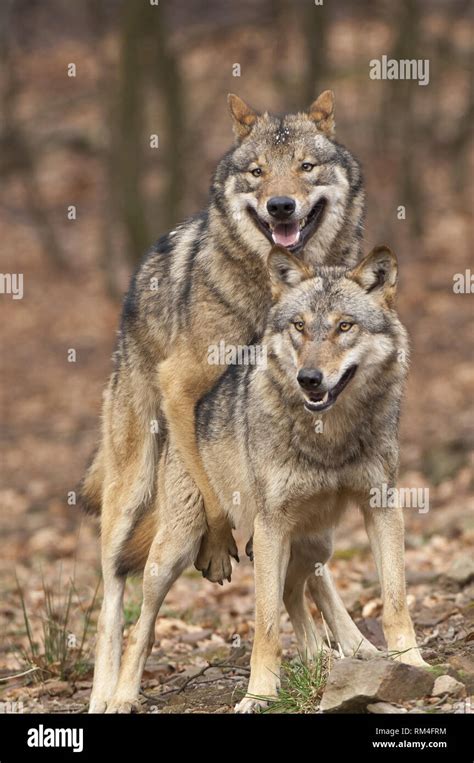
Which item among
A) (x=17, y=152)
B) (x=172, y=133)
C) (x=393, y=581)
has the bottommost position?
(x=393, y=581)

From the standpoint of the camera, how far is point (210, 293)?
7797 millimetres

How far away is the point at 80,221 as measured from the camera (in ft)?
93.2

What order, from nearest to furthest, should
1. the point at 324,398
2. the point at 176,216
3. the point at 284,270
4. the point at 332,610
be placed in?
1. the point at 324,398
2. the point at 284,270
3. the point at 332,610
4. the point at 176,216

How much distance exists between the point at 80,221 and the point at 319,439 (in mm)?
22525

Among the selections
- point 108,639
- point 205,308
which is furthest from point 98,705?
point 205,308

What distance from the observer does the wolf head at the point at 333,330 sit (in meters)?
6.32

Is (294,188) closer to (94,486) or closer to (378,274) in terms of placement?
(378,274)

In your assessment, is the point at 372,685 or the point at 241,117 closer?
the point at 372,685

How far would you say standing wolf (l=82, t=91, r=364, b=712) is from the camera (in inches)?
298

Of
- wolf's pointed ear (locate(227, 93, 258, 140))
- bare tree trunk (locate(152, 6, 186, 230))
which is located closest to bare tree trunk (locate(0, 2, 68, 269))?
bare tree trunk (locate(152, 6, 186, 230))

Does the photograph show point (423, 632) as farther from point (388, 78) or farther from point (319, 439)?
point (388, 78)

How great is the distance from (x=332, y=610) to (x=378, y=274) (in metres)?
2.47
